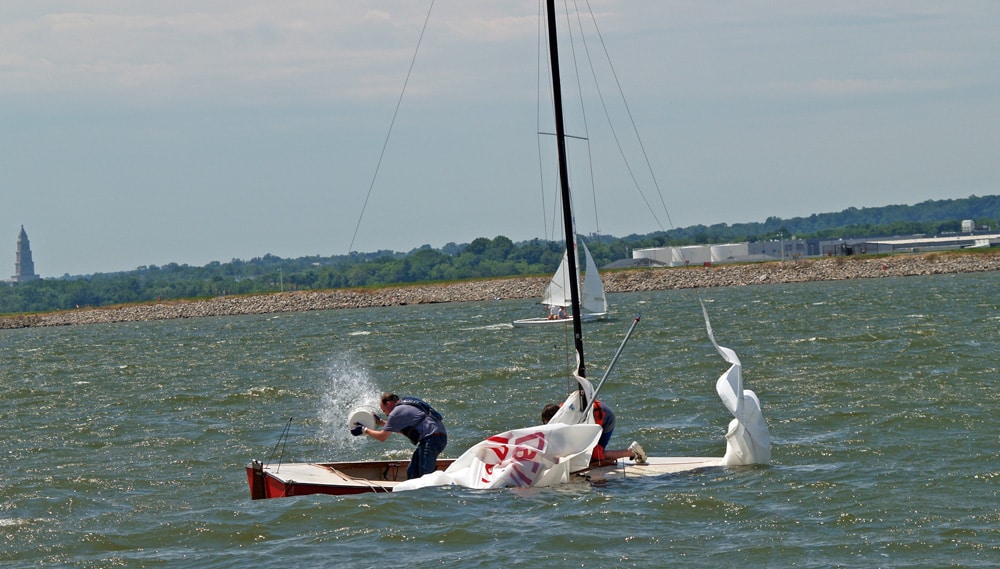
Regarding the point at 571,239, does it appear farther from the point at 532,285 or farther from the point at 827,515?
the point at 532,285

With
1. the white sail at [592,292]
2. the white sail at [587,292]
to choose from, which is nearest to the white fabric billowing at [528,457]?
the white sail at [587,292]

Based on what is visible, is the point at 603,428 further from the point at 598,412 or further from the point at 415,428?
the point at 415,428

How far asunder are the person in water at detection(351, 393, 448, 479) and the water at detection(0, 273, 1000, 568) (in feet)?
2.48

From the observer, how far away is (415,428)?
17141 millimetres

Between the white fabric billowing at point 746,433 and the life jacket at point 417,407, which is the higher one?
the life jacket at point 417,407

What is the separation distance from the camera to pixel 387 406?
17.1m

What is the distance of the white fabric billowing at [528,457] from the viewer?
16.9m

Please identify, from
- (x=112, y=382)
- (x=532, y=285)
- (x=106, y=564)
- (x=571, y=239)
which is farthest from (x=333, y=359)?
(x=532, y=285)

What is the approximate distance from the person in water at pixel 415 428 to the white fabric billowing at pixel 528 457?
1.45 feet

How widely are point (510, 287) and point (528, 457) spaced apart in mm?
111989

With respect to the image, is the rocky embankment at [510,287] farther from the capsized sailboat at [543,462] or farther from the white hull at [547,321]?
the capsized sailboat at [543,462]

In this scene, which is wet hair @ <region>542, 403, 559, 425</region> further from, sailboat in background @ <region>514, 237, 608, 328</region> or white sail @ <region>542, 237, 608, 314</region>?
sailboat in background @ <region>514, 237, 608, 328</region>

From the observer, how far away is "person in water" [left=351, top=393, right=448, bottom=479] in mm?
16969

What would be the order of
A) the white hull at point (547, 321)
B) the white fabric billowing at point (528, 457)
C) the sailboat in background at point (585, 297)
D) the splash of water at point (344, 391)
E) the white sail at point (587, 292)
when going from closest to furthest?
the white fabric billowing at point (528, 457)
the splash of water at point (344, 391)
the white sail at point (587, 292)
the sailboat in background at point (585, 297)
the white hull at point (547, 321)
